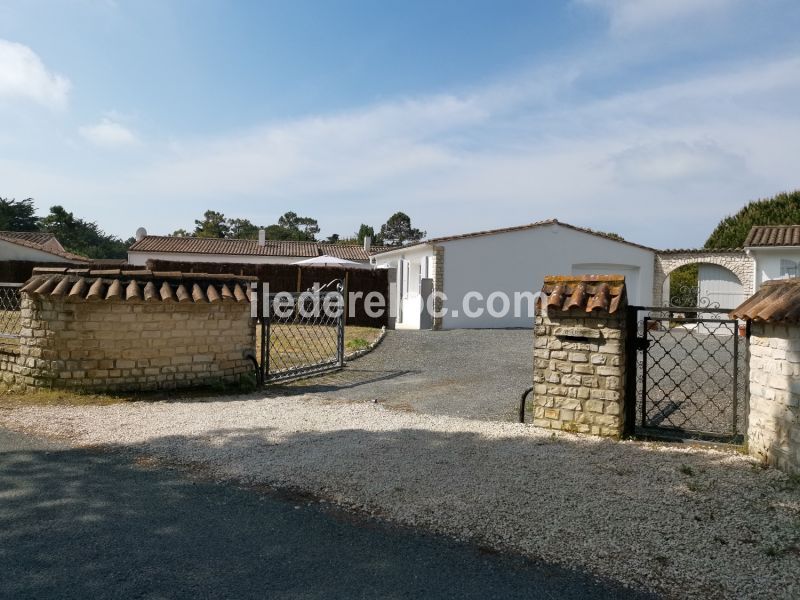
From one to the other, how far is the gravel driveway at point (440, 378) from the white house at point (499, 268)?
302cm

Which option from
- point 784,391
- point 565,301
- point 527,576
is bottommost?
point 527,576

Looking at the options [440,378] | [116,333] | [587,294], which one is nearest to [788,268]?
[440,378]

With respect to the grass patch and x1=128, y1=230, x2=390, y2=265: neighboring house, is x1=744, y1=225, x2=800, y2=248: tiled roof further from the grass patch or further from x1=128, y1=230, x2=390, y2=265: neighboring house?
x1=128, y1=230, x2=390, y2=265: neighboring house

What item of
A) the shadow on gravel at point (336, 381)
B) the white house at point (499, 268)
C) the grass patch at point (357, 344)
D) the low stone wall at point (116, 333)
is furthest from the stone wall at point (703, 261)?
the low stone wall at point (116, 333)

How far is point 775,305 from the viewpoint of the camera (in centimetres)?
429

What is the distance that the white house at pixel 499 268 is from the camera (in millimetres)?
17484

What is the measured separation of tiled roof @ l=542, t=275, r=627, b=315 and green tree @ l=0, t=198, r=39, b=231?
58.6 m

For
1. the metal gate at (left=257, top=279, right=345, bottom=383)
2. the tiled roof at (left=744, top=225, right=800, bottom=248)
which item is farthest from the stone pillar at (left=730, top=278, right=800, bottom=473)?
the tiled roof at (left=744, top=225, right=800, bottom=248)

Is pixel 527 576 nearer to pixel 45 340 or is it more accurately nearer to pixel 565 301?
pixel 565 301

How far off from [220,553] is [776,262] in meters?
20.7

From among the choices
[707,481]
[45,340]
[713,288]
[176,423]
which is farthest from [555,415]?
[713,288]

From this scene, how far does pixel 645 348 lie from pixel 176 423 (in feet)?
16.4

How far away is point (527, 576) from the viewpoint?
2949mm

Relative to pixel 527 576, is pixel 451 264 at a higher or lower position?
higher
